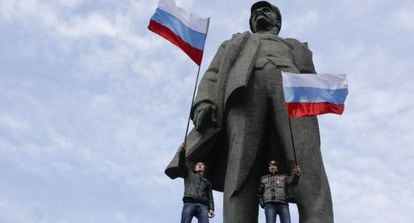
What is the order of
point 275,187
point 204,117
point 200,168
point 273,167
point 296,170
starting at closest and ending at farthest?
point 296,170
point 275,187
point 273,167
point 200,168
point 204,117

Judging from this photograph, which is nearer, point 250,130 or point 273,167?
point 273,167

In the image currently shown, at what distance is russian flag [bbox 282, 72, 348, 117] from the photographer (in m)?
9.51

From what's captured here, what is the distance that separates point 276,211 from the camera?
30.4 feet

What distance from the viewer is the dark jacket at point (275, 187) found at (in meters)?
9.27

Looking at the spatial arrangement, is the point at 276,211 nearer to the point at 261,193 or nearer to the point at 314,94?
the point at 261,193

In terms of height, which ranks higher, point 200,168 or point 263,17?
point 263,17

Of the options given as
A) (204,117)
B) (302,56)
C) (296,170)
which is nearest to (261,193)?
(296,170)

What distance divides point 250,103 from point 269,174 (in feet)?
3.67

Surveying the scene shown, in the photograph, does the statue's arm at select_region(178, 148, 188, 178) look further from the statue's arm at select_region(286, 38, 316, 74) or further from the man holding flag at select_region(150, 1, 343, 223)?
the statue's arm at select_region(286, 38, 316, 74)

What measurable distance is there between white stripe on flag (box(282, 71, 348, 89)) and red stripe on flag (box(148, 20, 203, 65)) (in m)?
1.17

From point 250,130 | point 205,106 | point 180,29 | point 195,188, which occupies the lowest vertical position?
point 195,188

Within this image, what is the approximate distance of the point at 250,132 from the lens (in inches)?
399

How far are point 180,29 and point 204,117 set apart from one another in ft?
4.19

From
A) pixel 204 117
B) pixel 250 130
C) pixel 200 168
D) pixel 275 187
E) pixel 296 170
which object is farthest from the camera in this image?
pixel 204 117
